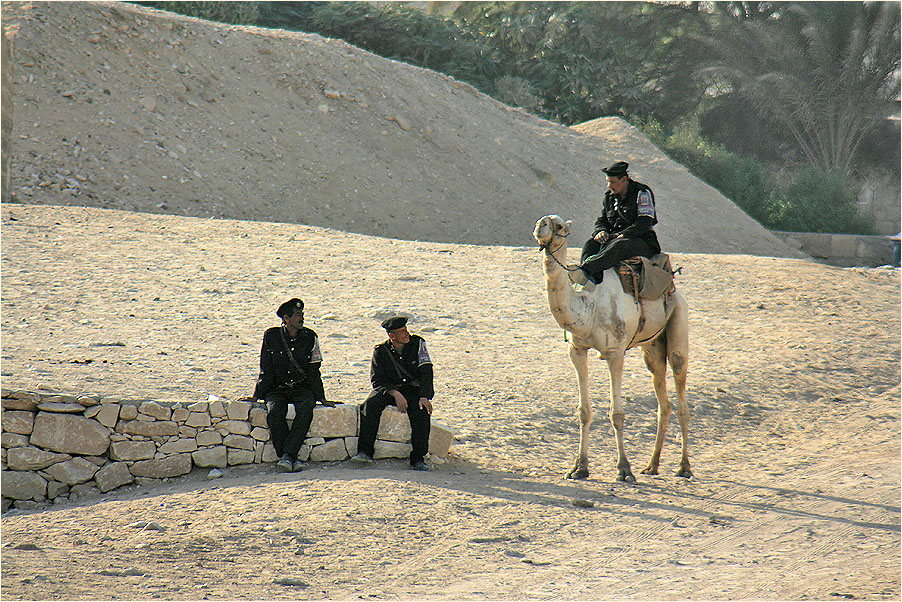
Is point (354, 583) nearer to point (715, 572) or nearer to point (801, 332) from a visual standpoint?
point (715, 572)

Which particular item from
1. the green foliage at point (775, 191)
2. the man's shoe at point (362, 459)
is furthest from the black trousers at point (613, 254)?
the green foliage at point (775, 191)

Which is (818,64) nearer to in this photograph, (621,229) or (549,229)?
(621,229)

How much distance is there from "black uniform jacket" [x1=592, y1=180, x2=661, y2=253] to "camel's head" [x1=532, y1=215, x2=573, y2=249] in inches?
34.4

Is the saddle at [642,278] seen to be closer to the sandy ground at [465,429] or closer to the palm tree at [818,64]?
the sandy ground at [465,429]

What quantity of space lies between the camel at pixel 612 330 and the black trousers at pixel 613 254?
102mm

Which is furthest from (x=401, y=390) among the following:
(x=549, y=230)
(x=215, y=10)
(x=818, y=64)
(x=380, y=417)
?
(x=818, y=64)

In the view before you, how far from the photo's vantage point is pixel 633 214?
704 centimetres

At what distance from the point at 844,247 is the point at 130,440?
2710 centimetres

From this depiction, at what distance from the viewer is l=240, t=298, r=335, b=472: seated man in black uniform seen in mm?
6867

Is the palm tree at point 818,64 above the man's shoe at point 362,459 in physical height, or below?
above

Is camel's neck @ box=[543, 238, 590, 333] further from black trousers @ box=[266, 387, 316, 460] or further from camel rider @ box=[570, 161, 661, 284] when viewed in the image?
black trousers @ box=[266, 387, 316, 460]

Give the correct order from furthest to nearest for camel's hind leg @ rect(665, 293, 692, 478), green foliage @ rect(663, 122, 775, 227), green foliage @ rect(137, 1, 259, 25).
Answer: green foliage @ rect(663, 122, 775, 227), green foliage @ rect(137, 1, 259, 25), camel's hind leg @ rect(665, 293, 692, 478)

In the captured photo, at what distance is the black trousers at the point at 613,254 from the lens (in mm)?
6855

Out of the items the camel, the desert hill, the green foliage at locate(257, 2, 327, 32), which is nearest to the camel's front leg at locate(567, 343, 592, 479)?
the camel
